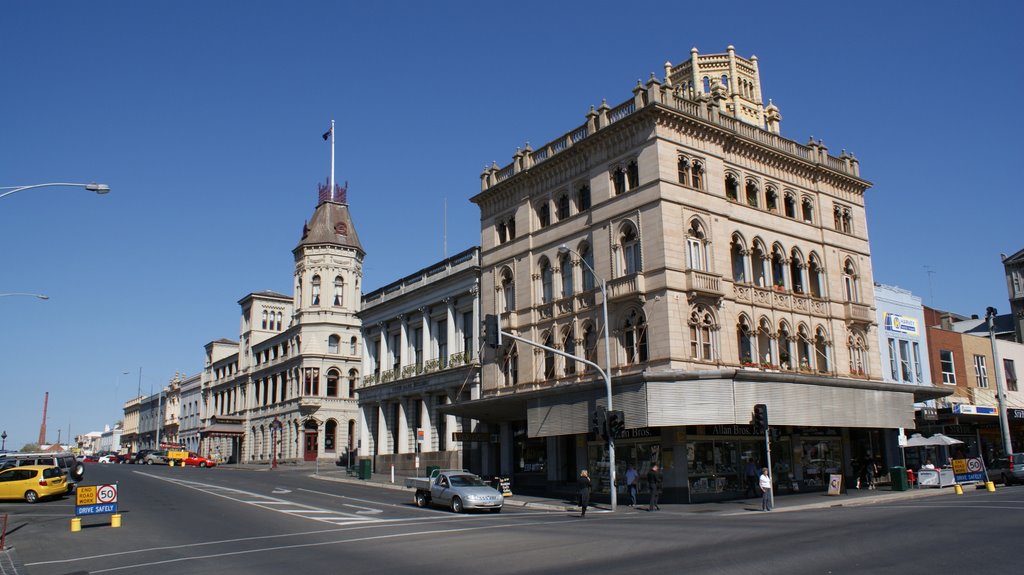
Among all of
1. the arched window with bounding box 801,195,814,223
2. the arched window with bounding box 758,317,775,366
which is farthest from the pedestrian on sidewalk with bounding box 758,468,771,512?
the arched window with bounding box 801,195,814,223

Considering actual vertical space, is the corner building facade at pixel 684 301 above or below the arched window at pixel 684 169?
below

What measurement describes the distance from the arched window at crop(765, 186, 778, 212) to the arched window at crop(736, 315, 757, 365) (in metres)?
6.66

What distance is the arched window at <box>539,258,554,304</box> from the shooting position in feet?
134

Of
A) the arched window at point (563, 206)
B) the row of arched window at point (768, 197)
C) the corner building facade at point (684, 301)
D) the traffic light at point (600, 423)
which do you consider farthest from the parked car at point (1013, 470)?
the arched window at point (563, 206)

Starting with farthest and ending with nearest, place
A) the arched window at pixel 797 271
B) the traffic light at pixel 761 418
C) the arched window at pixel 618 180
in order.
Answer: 1. the arched window at pixel 797 271
2. the arched window at pixel 618 180
3. the traffic light at pixel 761 418

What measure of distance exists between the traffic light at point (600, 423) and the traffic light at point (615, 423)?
1.09 ft

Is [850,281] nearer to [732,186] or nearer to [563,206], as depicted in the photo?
[732,186]

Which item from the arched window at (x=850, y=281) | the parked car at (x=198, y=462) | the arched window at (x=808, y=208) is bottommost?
the parked car at (x=198, y=462)

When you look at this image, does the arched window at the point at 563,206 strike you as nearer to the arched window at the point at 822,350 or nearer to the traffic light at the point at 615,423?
the arched window at the point at 822,350

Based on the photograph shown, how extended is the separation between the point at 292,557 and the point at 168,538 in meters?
6.35

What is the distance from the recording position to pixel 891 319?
4750 cm

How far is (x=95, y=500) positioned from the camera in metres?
25.4

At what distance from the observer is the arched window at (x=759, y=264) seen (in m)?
38.0

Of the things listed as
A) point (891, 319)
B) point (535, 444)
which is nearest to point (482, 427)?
point (535, 444)
